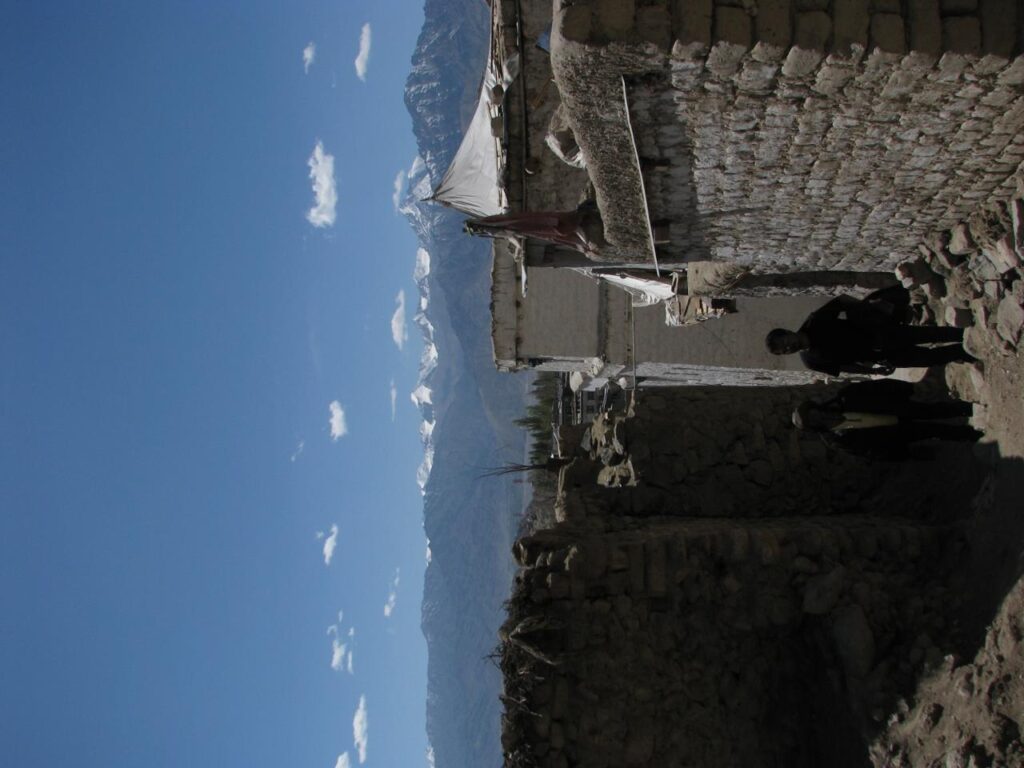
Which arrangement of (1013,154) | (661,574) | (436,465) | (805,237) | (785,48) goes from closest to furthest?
(785,48), (1013,154), (661,574), (805,237), (436,465)

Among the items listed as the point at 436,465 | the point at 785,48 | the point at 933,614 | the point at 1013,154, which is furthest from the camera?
the point at 436,465

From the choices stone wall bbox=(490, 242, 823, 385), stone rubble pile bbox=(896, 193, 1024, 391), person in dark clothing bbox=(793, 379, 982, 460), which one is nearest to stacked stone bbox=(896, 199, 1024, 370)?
stone rubble pile bbox=(896, 193, 1024, 391)

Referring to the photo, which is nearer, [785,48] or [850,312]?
[785,48]

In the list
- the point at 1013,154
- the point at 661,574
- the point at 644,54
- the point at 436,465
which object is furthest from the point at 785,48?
the point at 436,465

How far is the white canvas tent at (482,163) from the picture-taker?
914cm

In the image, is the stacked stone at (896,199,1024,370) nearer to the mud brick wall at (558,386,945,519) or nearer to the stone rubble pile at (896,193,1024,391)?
the stone rubble pile at (896,193,1024,391)

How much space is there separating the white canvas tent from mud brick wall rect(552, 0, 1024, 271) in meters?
3.04

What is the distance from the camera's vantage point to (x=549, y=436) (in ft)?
102

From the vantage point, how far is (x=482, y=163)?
33.9 ft

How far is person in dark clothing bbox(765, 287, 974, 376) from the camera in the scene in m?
6.89

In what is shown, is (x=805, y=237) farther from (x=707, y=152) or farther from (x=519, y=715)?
(x=519, y=715)

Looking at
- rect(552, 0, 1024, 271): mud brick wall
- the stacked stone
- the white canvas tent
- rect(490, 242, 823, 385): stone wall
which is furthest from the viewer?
rect(490, 242, 823, 385): stone wall

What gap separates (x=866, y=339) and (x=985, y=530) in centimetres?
184

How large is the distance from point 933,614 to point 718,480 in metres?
2.78
